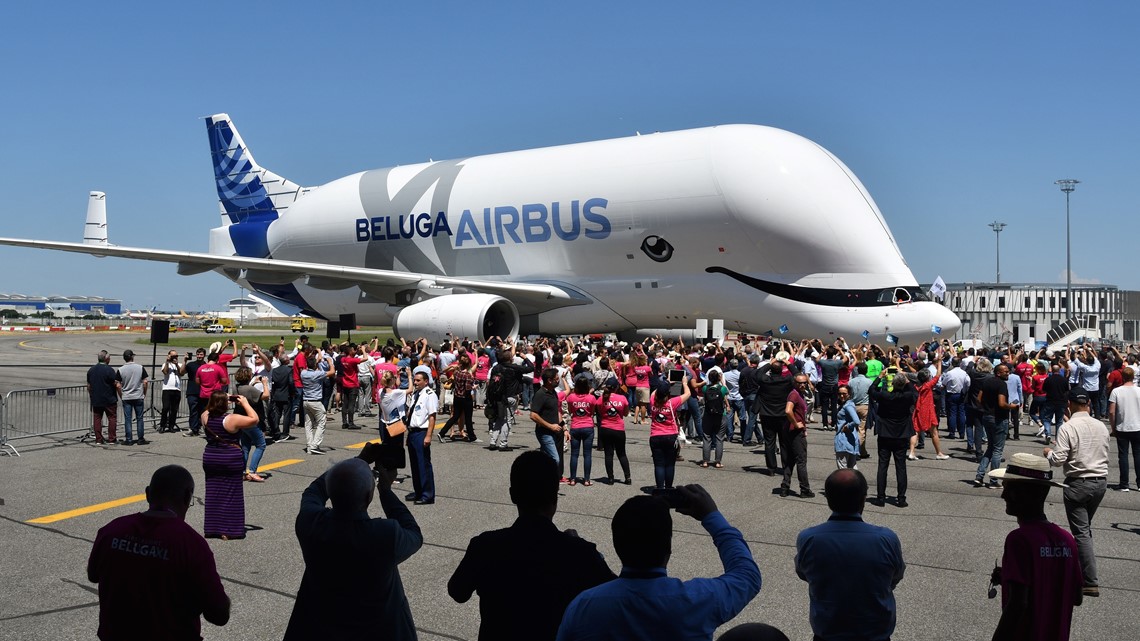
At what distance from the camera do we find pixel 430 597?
6.84 meters

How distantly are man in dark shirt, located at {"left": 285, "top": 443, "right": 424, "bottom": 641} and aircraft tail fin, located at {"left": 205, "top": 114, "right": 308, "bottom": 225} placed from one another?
3567 cm

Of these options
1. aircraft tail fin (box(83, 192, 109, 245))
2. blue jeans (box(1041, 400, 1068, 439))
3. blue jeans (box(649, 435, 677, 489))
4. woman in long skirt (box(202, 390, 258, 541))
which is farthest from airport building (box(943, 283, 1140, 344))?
woman in long skirt (box(202, 390, 258, 541))

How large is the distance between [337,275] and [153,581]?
25698 millimetres

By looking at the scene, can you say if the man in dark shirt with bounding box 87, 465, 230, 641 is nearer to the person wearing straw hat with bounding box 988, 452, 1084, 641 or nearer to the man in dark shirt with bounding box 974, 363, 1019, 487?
the person wearing straw hat with bounding box 988, 452, 1084, 641

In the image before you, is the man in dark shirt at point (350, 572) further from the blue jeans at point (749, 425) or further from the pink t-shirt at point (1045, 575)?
the blue jeans at point (749, 425)

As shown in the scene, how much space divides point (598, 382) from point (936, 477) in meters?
6.09

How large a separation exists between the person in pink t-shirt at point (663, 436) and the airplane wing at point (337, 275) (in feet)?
57.2

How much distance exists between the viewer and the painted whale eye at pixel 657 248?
26.0m

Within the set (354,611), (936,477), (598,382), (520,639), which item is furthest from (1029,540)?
(598,382)

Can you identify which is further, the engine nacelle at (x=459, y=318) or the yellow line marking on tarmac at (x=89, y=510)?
the engine nacelle at (x=459, y=318)

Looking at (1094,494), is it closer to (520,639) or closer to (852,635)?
(852,635)

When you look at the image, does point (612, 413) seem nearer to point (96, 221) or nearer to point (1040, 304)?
point (96, 221)

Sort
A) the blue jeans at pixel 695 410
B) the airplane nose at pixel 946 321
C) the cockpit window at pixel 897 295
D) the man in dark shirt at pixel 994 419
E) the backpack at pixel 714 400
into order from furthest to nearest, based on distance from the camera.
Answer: the cockpit window at pixel 897 295 < the airplane nose at pixel 946 321 < the blue jeans at pixel 695 410 < the backpack at pixel 714 400 < the man in dark shirt at pixel 994 419

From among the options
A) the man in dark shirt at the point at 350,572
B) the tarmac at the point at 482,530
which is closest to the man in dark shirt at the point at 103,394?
the tarmac at the point at 482,530
